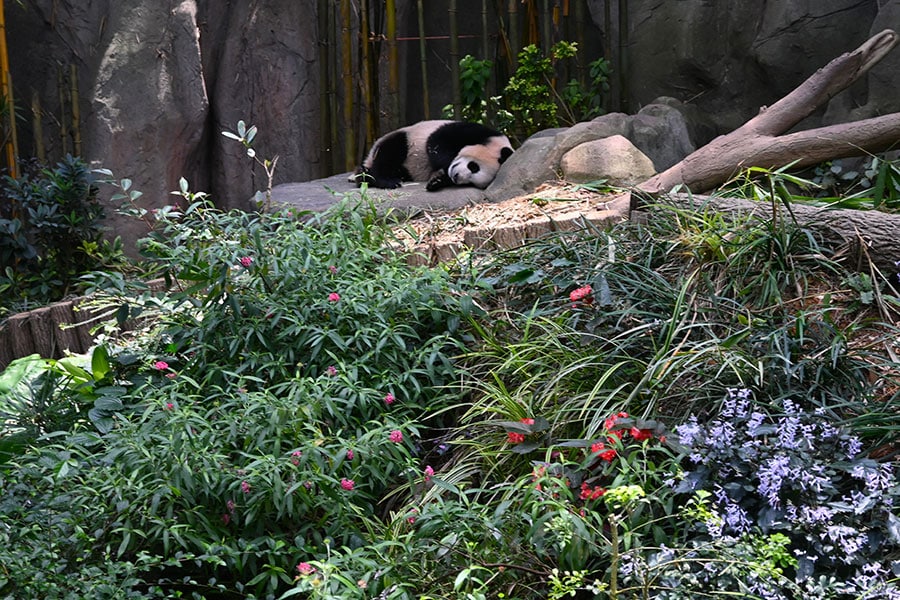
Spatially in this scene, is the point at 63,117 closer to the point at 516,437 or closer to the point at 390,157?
the point at 390,157

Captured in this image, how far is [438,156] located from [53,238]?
8.25 ft

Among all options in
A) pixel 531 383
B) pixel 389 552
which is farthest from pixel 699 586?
pixel 531 383

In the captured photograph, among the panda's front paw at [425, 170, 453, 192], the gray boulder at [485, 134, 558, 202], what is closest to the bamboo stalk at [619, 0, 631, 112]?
the gray boulder at [485, 134, 558, 202]

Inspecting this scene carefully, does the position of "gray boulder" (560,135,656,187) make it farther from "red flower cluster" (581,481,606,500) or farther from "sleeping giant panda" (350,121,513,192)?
"red flower cluster" (581,481,606,500)

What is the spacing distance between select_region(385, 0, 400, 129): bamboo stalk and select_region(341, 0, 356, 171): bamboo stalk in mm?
310

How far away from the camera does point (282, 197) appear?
19.8 feet

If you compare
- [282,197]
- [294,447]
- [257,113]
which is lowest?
[294,447]

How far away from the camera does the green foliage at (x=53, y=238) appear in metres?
5.74

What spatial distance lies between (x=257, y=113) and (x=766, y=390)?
244 inches

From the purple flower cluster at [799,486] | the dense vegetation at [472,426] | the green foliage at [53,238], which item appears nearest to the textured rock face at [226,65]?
the green foliage at [53,238]

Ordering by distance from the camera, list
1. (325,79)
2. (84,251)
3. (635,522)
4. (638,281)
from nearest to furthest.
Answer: (635,522) < (638,281) < (84,251) < (325,79)

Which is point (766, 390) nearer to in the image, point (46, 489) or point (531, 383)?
point (531, 383)

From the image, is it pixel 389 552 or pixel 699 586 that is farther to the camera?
pixel 389 552

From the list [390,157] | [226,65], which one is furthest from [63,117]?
[390,157]
